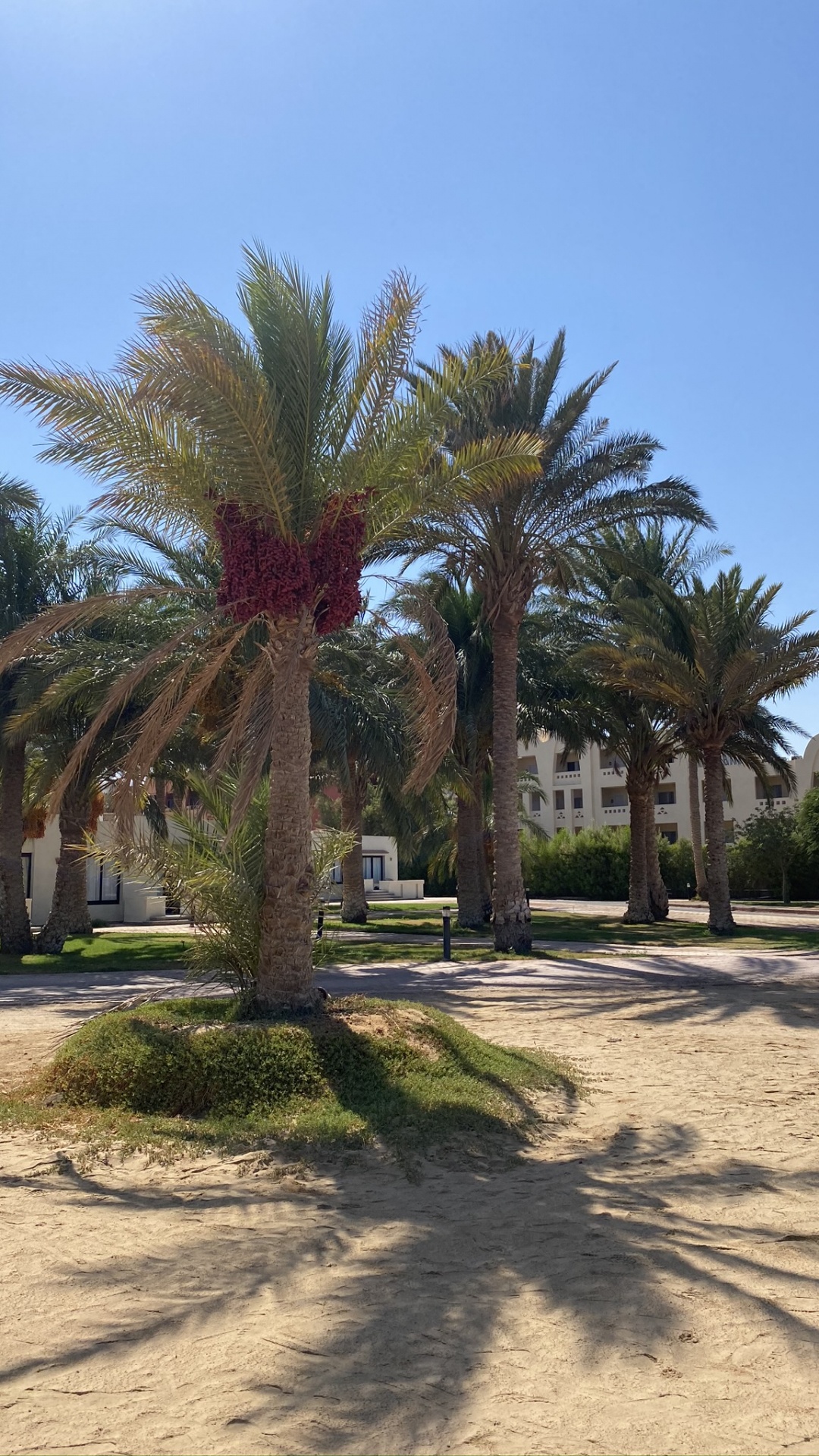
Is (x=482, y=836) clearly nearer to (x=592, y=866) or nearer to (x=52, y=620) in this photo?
(x=52, y=620)

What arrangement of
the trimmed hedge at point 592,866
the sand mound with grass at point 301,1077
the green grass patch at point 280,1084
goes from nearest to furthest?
the green grass patch at point 280,1084 < the sand mound with grass at point 301,1077 < the trimmed hedge at point 592,866

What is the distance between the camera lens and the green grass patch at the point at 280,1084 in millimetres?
7137

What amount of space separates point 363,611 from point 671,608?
1607 cm

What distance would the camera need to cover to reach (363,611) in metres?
9.85

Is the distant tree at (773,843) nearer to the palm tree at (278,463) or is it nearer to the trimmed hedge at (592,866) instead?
the trimmed hedge at (592,866)

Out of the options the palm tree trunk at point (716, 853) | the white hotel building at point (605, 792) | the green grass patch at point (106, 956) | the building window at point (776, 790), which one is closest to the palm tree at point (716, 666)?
the palm tree trunk at point (716, 853)

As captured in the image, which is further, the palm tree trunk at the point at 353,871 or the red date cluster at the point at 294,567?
the palm tree trunk at the point at 353,871

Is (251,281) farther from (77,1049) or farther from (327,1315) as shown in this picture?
(327,1315)

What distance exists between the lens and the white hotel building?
183 feet

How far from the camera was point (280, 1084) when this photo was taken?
786cm

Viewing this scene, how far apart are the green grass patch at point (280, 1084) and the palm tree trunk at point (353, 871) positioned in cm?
1906

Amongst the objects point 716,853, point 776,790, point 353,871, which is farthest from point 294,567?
point 776,790

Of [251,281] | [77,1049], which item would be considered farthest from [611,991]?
[251,281]

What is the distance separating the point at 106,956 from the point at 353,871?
1079 cm
